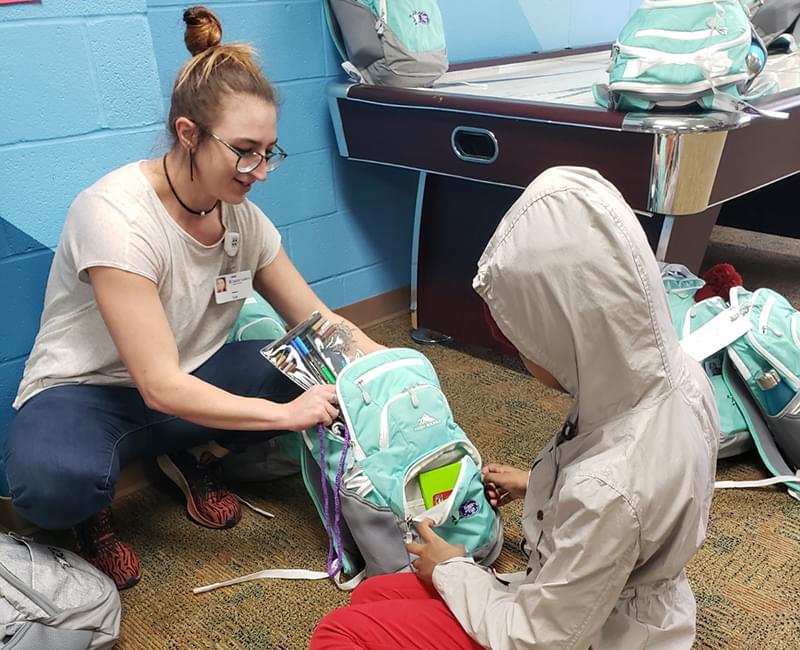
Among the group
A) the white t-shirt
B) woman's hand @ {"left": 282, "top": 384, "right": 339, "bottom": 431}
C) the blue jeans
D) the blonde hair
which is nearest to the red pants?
woman's hand @ {"left": 282, "top": 384, "right": 339, "bottom": 431}

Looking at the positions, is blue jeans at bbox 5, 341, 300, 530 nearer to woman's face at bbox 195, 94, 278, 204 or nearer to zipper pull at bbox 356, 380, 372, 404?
zipper pull at bbox 356, 380, 372, 404

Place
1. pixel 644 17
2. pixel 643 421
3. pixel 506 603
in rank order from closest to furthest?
pixel 643 421, pixel 506 603, pixel 644 17

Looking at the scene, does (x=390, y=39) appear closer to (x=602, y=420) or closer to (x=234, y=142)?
(x=234, y=142)

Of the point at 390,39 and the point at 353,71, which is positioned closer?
the point at 390,39

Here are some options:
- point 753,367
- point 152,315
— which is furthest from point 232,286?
point 753,367

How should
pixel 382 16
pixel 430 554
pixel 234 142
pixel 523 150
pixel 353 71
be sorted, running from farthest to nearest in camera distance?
pixel 353 71, pixel 382 16, pixel 523 150, pixel 234 142, pixel 430 554

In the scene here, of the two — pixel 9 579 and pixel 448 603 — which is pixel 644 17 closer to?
pixel 448 603

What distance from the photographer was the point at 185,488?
1570mm

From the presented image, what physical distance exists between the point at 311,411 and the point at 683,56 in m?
0.98

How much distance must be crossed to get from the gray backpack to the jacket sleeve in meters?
0.64

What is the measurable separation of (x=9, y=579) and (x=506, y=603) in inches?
29.8

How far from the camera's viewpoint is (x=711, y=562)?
1.40 metres

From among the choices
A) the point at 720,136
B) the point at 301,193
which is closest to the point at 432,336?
the point at 301,193

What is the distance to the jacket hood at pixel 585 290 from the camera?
756mm
